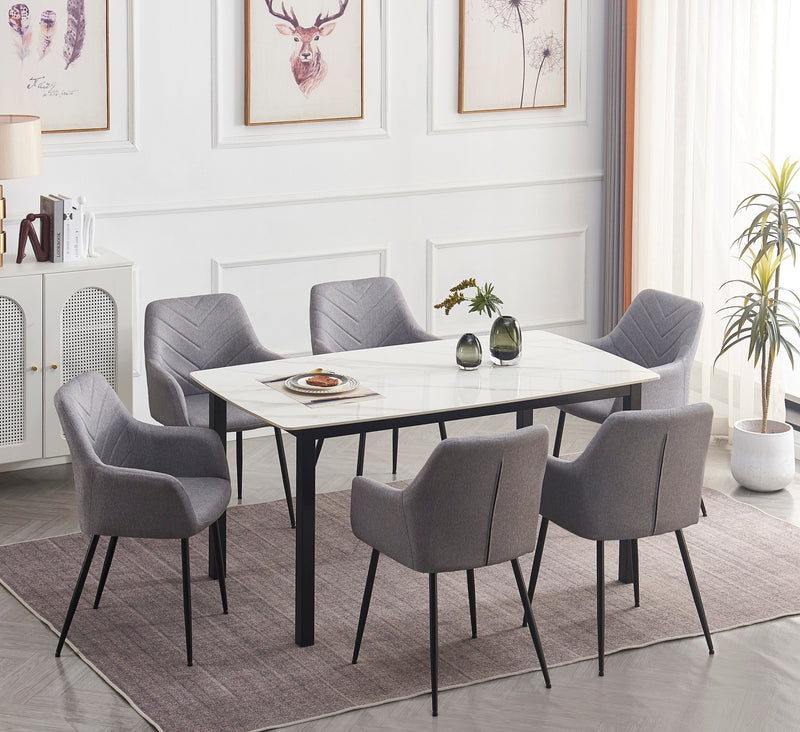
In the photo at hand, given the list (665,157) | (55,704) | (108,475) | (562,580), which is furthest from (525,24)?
(55,704)

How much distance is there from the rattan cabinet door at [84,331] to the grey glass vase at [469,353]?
1650mm

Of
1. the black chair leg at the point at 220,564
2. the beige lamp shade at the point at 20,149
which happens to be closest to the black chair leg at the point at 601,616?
Result: the black chair leg at the point at 220,564

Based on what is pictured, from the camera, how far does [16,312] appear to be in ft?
18.2

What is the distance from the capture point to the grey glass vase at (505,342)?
4906 mm

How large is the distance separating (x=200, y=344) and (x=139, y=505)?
1.51 m

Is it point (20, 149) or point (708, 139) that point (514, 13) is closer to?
point (708, 139)

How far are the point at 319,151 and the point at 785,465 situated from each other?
8.61 ft

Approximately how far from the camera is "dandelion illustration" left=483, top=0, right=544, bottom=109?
6785 mm

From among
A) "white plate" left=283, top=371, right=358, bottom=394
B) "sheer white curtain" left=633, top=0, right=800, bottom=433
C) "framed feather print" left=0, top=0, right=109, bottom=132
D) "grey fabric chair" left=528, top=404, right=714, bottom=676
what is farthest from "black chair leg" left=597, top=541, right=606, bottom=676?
"framed feather print" left=0, top=0, right=109, bottom=132

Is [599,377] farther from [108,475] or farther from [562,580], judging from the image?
[108,475]

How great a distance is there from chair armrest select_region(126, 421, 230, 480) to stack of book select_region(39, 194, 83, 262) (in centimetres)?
141

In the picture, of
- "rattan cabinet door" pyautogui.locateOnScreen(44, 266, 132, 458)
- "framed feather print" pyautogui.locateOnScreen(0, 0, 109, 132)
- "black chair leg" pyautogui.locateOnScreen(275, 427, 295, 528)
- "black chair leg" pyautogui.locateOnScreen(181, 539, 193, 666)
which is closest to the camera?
"black chair leg" pyautogui.locateOnScreen(181, 539, 193, 666)

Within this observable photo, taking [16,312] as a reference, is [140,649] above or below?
below

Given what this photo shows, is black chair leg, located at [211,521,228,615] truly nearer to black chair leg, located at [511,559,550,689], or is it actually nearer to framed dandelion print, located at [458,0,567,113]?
black chair leg, located at [511,559,550,689]
